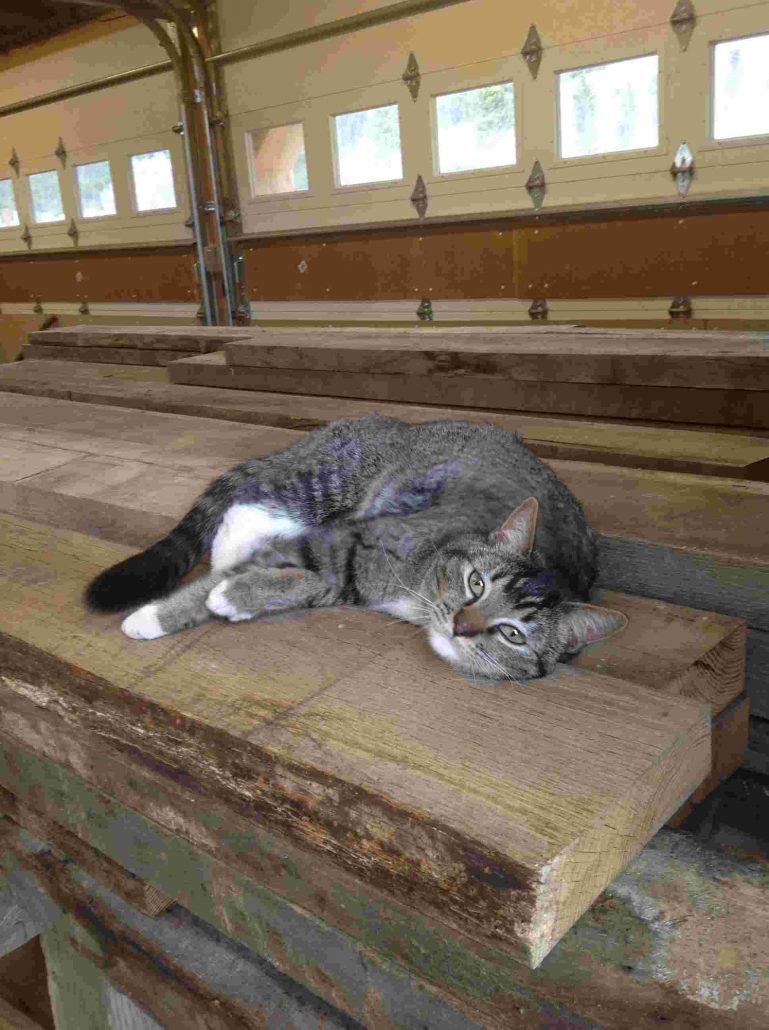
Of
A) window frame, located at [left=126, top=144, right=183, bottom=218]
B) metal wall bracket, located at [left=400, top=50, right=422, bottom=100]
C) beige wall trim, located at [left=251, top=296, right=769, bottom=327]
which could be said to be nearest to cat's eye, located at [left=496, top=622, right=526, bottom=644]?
beige wall trim, located at [left=251, top=296, right=769, bottom=327]

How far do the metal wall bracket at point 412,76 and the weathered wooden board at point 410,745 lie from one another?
233 inches

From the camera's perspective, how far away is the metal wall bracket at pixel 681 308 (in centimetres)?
576

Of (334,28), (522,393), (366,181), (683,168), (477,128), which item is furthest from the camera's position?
(366,181)

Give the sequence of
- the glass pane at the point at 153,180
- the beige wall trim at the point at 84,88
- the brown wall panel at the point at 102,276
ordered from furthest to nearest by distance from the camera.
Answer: the brown wall panel at the point at 102,276
the glass pane at the point at 153,180
the beige wall trim at the point at 84,88

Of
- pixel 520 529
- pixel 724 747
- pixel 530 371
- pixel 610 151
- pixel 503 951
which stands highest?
pixel 610 151

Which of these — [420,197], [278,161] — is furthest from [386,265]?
[278,161]

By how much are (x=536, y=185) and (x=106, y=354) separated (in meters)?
3.26

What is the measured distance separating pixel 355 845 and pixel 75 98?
31.2 ft

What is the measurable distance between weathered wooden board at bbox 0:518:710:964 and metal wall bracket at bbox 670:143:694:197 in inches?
195

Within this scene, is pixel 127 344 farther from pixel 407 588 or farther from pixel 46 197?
pixel 46 197

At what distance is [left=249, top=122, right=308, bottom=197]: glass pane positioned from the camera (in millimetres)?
7391

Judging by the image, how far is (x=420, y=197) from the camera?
679 centimetres

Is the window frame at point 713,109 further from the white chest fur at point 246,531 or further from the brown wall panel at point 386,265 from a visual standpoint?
the white chest fur at point 246,531

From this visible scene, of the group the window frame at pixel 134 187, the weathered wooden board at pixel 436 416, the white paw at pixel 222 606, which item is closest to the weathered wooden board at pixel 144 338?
the weathered wooden board at pixel 436 416
